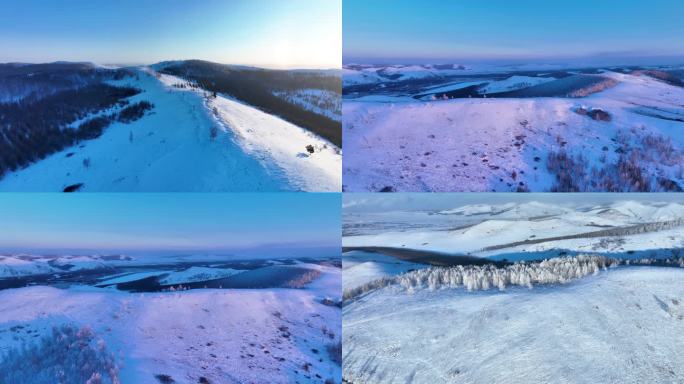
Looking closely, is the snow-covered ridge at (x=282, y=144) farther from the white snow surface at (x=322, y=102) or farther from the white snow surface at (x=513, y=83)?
the white snow surface at (x=513, y=83)

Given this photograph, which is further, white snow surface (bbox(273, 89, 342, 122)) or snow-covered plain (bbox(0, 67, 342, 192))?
white snow surface (bbox(273, 89, 342, 122))

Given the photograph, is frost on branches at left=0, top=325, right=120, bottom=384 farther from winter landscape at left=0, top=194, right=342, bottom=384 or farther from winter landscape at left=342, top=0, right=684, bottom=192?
winter landscape at left=342, top=0, right=684, bottom=192

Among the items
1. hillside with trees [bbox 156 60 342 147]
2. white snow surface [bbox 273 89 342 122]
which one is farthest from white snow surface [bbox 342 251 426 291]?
white snow surface [bbox 273 89 342 122]

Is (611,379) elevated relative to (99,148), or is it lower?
lower

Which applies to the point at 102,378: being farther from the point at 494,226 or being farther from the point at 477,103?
the point at 477,103

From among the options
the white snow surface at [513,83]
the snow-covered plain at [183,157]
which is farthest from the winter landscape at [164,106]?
the white snow surface at [513,83]

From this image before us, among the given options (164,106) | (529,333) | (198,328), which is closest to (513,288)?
(529,333)

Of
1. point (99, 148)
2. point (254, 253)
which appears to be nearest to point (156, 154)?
point (99, 148)
